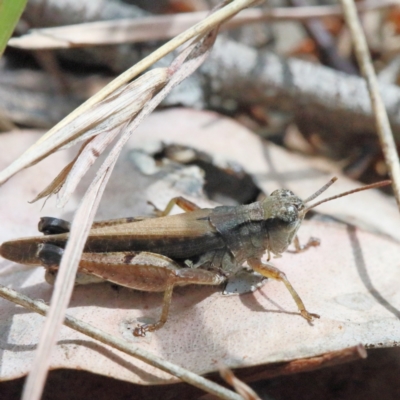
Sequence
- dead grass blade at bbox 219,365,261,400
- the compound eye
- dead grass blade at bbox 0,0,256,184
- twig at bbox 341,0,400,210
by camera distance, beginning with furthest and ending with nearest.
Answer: twig at bbox 341,0,400,210, the compound eye, dead grass blade at bbox 0,0,256,184, dead grass blade at bbox 219,365,261,400

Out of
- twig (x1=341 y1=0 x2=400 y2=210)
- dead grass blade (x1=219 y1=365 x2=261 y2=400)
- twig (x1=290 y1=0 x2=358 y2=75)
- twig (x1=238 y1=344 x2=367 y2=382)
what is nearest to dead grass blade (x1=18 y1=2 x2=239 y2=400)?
dead grass blade (x1=219 y1=365 x2=261 y2=400)

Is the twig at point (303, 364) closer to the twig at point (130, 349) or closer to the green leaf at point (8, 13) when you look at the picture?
the twig at point (130, 349)

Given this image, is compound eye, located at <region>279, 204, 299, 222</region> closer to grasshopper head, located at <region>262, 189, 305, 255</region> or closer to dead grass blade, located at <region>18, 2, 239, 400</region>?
grasshopper head, located at <region>262, 189, 305, 255</region>

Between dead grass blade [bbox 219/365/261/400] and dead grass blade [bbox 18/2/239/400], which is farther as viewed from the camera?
dead grass blade [bbox 219/365/261/400]

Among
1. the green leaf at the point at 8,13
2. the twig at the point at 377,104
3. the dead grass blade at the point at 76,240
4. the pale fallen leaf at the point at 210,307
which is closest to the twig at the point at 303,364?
the pale fallen leaf at the point at 210,307

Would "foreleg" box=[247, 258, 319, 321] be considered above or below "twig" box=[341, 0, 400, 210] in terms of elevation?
below

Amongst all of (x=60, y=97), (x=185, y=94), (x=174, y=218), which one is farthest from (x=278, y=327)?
(x=60, y=97)
